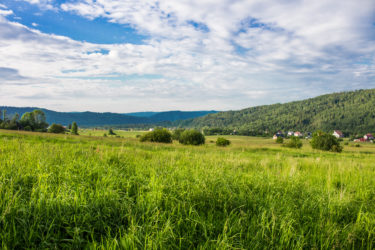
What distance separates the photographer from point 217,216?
11.0 feet

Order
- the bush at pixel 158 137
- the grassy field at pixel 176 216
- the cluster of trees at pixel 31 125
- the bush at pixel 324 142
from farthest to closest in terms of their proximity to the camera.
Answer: the cluster of trees at pixel 31 125, the bush at pixel 324 142, the bush at pixel 158 137, the grassy field at pixel 176 216

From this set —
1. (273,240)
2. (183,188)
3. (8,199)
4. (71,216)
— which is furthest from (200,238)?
(8,199)

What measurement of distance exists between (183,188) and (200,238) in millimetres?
1362

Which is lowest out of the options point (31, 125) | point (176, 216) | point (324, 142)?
point (324, 142)

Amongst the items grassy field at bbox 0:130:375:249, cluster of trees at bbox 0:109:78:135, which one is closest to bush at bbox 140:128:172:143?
cluster of trees at bbox 0:109:78:135

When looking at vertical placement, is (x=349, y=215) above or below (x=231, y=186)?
below

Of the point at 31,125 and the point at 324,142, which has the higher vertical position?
the point at 31,125

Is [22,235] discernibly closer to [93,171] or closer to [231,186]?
[93,171]

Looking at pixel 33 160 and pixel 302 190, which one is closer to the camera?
pixel 302 190

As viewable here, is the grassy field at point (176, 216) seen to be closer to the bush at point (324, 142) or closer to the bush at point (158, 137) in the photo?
the bush at point (158, 137)

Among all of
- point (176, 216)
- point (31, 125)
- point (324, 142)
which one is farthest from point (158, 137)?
point (31, 125)

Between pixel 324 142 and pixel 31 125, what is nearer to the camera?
pixel 324 142

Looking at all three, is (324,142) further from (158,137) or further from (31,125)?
(31,125)

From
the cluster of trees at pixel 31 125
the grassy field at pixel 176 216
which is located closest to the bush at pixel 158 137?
the cluster of trees at pixel 31 125
